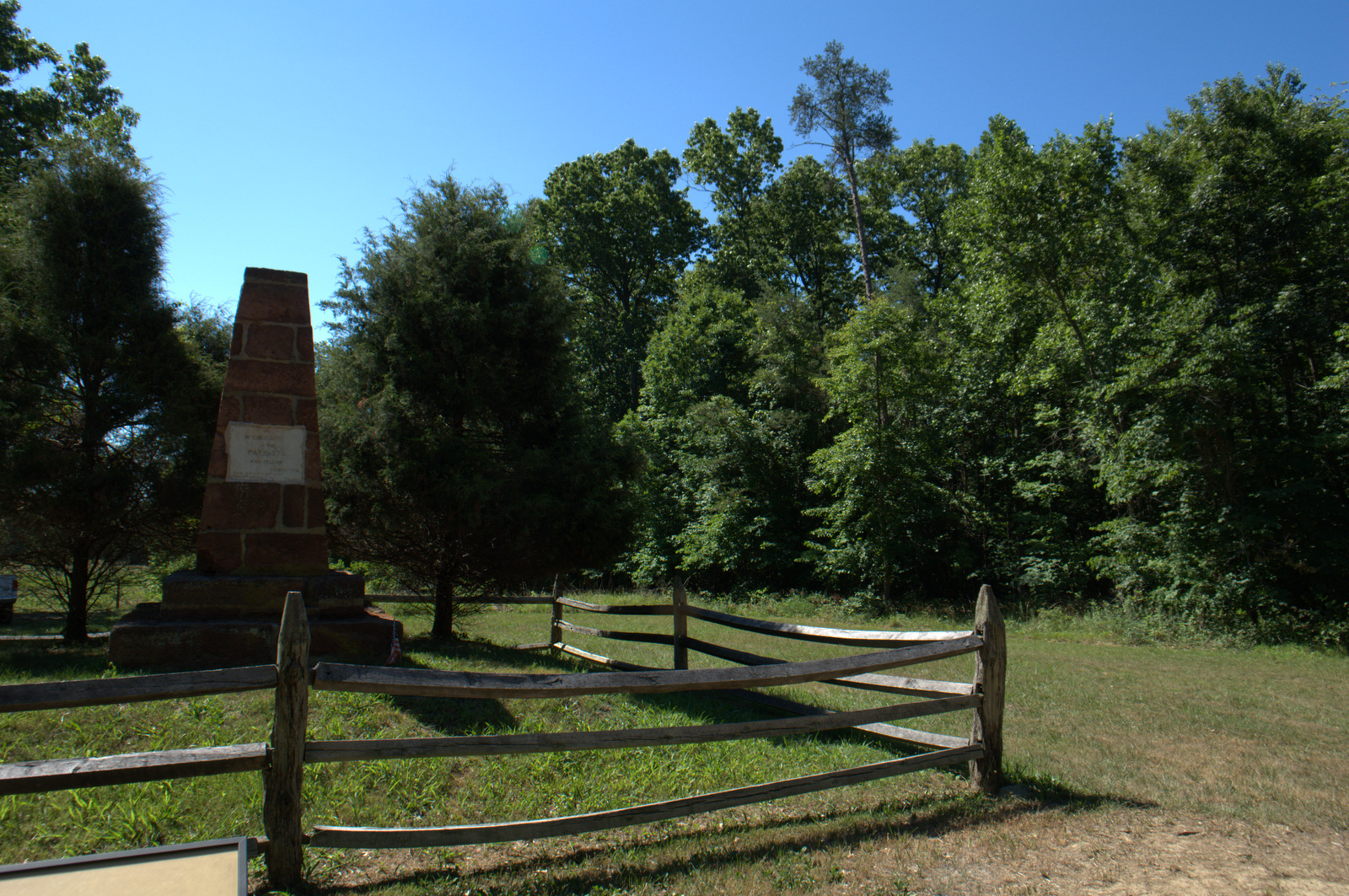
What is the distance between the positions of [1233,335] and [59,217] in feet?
63.8

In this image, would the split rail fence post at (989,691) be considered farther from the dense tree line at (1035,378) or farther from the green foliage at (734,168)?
the green foliage at (734,168)

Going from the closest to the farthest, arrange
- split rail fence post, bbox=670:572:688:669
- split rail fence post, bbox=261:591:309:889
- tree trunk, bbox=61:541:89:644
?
split rail fence post, bbox=261:591:309:889, split rail fence post, bbox=670:572:688:669, tree trunk, bbox=61:541:89:644

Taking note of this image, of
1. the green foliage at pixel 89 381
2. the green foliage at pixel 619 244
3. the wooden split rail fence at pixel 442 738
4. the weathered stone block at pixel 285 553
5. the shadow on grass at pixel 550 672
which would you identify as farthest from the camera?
the green foliage at pixel 619 244

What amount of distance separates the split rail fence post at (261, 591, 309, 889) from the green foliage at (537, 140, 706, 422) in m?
31.6

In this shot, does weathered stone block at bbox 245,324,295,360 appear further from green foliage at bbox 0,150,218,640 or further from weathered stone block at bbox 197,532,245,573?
green foliage at bbox 0,150,218,640

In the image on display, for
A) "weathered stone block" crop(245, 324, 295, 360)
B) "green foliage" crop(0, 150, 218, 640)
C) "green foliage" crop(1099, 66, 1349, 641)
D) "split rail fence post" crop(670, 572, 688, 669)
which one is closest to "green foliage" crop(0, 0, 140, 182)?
"green foliage" crop(0, 150, 218, 640)

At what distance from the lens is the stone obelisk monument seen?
6.88 metres

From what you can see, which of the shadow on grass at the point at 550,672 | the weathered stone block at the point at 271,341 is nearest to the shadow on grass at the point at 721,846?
the shadow on grass at the point at 550,672

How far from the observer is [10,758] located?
14.5 ft

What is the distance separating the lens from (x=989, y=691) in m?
4.80

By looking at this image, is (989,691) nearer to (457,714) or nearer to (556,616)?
(457,714)

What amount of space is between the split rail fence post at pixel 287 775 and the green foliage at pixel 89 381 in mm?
8269

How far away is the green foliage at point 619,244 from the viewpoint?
35.3 meters

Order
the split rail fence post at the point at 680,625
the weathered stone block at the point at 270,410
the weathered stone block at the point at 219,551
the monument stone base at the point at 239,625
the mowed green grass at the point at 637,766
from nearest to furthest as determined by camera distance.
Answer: the mowed green grass at the point at 637,766 < the monument stone base at the point at 239,625 < the weathered stone block at the point at 219,551 < the weathered stone block at the point at 270,410 < the split rail fence post at the point at 680,625
